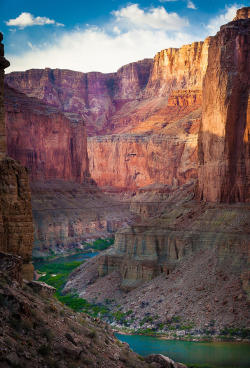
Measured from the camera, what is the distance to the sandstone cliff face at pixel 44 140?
365ft

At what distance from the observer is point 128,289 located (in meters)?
40.4

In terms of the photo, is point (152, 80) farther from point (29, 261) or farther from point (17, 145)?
point (29, 261)

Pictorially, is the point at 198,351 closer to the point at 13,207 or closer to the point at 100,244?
the point at 13,207

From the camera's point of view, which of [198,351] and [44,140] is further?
[44,140]

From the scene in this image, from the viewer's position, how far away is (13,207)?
1828 centimetres

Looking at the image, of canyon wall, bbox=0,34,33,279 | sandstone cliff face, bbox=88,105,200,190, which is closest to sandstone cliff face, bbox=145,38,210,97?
sandstone cliff face, bbox=88,105,200,190

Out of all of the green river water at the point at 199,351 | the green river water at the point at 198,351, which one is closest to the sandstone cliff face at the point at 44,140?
the green river water at the point at 198,351

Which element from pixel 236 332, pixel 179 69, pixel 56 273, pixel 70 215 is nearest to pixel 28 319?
pixel 236 332

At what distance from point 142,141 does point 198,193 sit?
11574 cm

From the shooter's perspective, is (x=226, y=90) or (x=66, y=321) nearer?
(x=66, y=321)

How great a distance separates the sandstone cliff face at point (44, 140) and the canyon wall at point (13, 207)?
91.9 meters

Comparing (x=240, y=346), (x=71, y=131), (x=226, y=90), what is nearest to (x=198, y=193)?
(x=226, y=90)

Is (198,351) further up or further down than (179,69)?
further down

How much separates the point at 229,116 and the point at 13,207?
78.2 ft
